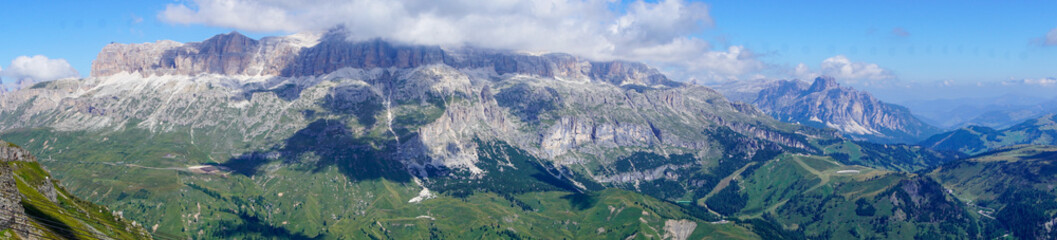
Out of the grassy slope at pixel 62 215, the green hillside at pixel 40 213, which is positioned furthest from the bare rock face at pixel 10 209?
the grassy slope at pixel 62 215

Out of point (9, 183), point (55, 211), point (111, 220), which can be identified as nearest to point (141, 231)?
point (111, 220)

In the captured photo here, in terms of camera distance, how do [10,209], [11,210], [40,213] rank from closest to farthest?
[10,209]
[11,210]
[40,213]

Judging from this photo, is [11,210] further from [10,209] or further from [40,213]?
→ [40,213]

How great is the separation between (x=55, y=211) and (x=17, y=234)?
67779mm

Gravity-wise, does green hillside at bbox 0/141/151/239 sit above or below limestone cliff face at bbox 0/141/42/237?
below

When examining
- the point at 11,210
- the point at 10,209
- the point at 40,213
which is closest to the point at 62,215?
the point at 40,213

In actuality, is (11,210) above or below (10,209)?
below

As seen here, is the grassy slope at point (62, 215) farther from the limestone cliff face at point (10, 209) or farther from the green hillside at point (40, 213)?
the limestone cliff face at point (10, 209)

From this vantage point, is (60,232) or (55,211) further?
(55,211)

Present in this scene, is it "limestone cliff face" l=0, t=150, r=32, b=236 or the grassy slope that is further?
the grassy slope

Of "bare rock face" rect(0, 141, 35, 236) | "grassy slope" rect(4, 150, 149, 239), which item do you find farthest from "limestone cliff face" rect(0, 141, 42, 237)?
"grassy slope" rect(4, 150, 149, 239)

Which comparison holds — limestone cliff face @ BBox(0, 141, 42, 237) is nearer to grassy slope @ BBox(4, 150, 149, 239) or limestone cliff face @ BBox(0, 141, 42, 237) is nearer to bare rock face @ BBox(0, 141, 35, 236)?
bare rock face @ BBox(0, 141, 35, 236)

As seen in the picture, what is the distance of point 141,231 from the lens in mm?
195000

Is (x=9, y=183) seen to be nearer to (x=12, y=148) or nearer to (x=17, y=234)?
(x=17, y=234)
